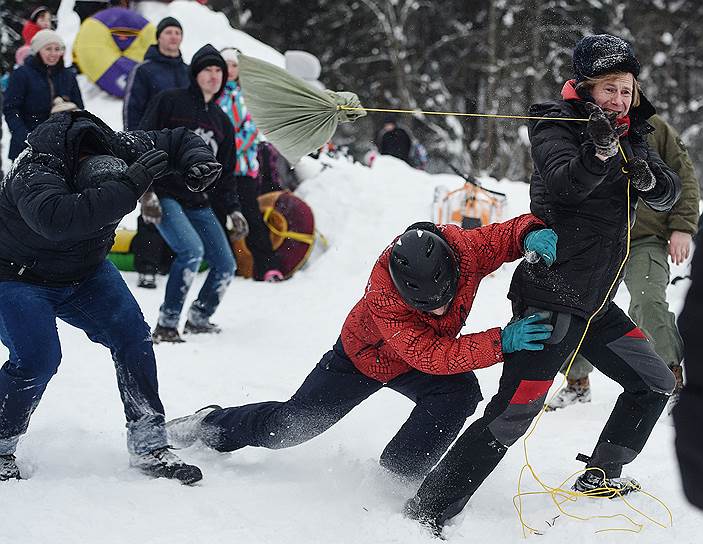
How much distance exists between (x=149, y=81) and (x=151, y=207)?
1.47 m

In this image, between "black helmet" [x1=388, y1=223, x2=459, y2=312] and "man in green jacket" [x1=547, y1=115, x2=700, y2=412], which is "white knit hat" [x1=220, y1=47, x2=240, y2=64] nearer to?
"man in green jacket" [x1=547, y1=115, x2=700, y2=412]

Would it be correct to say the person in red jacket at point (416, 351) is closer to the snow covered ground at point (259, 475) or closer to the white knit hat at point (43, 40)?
the snow covered ground at point (259, 475)

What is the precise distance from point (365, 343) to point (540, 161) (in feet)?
3.06

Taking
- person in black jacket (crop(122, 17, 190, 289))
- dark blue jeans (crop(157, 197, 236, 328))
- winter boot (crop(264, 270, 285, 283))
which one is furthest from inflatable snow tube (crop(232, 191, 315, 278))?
dark blue jeans (crop(157, 197, 236, 328))

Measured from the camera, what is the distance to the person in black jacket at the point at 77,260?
2.81 metres

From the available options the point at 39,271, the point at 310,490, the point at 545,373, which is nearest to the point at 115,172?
the point at 39,271

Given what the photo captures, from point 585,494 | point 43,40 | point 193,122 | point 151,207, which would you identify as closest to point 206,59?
point 193,122

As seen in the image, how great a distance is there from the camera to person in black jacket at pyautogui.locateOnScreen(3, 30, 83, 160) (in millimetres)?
6699

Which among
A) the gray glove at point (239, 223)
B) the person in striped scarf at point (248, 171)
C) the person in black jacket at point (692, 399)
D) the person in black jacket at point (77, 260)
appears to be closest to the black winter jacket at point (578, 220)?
the person in black jacket at point (77, 260)

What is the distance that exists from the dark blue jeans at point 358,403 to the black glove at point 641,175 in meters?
0.94

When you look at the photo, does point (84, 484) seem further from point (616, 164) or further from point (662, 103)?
point (662, 103)

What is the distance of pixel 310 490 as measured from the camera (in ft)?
10.8

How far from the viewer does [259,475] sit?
3420mm

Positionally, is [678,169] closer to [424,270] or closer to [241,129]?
[424,270]
